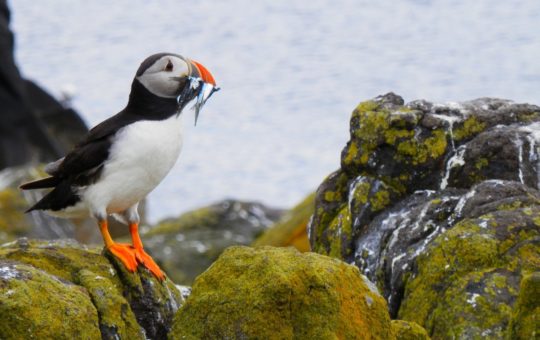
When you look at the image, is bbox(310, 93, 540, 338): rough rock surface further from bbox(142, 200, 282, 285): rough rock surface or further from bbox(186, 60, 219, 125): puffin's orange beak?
bbox(142, 200, 282, 285): rough rock surface

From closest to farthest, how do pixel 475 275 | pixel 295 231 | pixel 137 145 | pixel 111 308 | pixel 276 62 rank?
1. pixel 111 308
2. pixel 475 275
3. pixel 137 145
4. pixel 295 231
5. pixel 276 62

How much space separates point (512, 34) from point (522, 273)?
113 ft

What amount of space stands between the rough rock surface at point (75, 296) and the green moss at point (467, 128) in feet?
7.03

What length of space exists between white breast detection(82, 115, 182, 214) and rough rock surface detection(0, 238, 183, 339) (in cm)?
36

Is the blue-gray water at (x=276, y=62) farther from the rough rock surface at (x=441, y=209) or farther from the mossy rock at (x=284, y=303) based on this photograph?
the mossy rock at (x=284, y=303)

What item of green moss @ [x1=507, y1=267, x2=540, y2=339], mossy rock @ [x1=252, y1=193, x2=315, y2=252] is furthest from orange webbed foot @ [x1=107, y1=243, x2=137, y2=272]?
mossy rock @ [x1=252, y1=193, x2=315, y2=252]

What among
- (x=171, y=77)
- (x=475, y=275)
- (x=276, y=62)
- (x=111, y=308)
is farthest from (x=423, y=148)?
(x=276, y=62)

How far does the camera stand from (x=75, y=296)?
5418 millimetres

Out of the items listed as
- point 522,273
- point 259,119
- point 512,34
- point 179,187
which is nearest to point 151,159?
point 522,273

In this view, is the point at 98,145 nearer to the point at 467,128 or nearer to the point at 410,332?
the point at 410,332

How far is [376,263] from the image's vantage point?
23.1ft

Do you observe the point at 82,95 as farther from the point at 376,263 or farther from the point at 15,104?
the point at 376,263

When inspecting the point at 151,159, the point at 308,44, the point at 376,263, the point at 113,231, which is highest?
the point at 151,159

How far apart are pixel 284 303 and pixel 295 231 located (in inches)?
275
